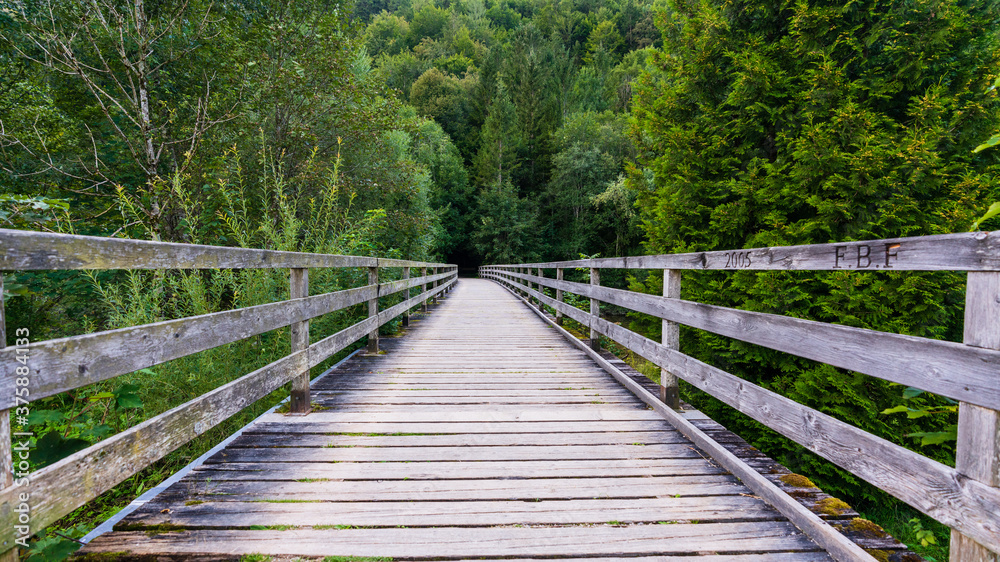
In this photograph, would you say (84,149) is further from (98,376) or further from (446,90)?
(446,90)

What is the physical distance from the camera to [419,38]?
185 ft

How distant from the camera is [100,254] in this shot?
4.74 feet

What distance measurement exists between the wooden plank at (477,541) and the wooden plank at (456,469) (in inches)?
16.3

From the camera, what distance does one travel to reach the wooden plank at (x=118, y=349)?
1.20m

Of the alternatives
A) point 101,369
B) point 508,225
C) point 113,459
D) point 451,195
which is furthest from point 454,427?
point 451,195

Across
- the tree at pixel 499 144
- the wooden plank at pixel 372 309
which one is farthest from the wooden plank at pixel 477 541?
the tree at pixel 499 144

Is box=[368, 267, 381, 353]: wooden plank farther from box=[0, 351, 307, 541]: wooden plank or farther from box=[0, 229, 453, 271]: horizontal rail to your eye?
box=[0, 351, 307, 541]: wooden plank

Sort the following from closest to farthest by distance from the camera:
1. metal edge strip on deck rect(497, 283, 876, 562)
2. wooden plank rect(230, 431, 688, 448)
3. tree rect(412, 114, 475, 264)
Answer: metal edge strip on deck rect(497, 283, 876, 562) → wooden plank rect(230, 431, 688, 448) → tree rect(412, 114, 475, 264)

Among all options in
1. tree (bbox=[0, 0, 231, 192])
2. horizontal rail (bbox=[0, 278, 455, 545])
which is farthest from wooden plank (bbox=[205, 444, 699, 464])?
tree (bbox=[0, 0, 231, 192])

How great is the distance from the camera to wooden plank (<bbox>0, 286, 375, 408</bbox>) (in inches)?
47.3

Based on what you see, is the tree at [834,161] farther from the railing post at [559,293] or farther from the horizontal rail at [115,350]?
the horizontal rail at [115,350]

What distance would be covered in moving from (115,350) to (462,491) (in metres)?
1.48

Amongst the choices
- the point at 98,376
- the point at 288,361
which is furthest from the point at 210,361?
the point at 98,376

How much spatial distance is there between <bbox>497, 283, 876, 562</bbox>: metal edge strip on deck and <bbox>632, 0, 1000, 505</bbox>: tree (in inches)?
103
